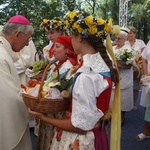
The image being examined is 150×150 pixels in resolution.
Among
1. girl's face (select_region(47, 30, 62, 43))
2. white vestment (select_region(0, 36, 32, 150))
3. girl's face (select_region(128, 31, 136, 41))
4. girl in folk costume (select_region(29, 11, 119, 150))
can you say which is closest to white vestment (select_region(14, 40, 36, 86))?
girl's face (select_region(47, 30, 62, 43))

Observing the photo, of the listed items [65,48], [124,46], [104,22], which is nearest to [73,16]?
[104,22]

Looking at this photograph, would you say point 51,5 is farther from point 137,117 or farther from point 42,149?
point 42,149

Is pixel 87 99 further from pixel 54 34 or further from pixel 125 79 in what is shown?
pixel 125 79

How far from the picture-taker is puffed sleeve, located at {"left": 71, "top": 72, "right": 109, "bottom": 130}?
151 cm

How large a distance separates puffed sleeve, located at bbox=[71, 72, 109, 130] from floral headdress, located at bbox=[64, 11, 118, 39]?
27cm

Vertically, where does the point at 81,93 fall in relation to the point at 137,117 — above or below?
above

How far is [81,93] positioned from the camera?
1498 mm

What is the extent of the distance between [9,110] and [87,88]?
0.69m

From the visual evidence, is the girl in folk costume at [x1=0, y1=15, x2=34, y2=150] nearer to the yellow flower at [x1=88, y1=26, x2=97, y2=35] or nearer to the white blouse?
the white blouse

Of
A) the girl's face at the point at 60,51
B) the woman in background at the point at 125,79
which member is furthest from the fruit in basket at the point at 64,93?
the woman in background at the point at 125,79

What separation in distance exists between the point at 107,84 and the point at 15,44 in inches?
36.3

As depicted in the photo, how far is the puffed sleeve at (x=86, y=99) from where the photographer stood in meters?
1.51

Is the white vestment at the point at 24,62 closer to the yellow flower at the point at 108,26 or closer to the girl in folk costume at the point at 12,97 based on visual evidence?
the girl in folk costume at the point at 12,97

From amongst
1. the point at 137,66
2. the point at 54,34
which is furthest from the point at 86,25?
the point at 137,66
